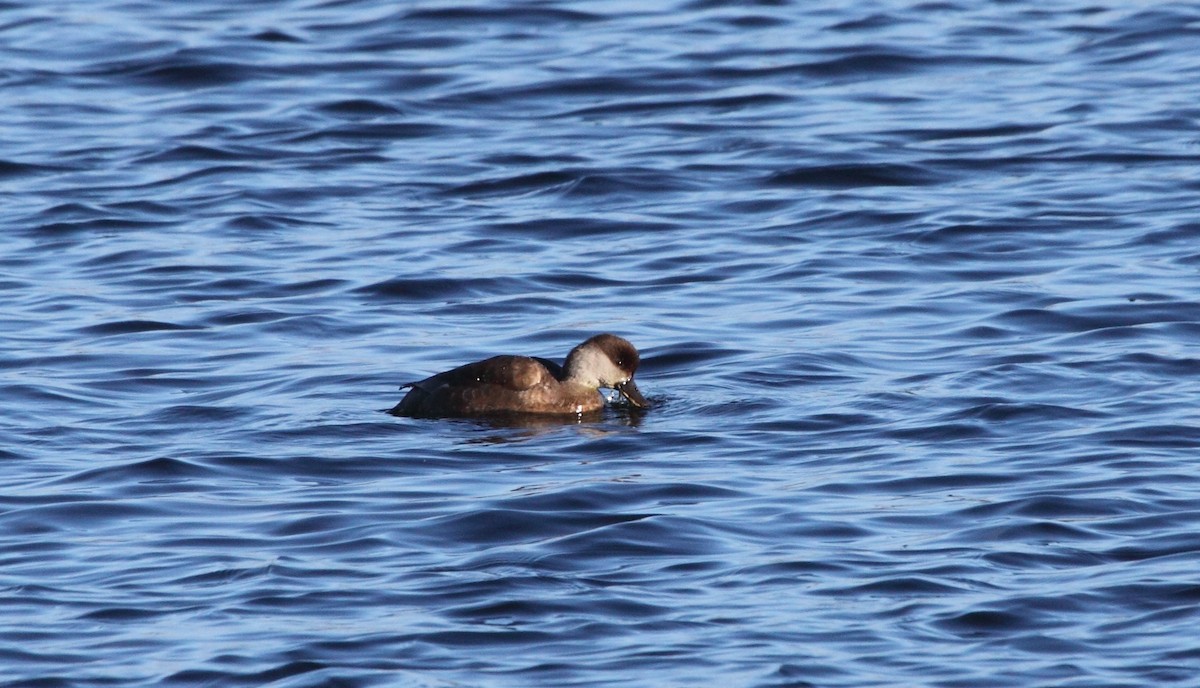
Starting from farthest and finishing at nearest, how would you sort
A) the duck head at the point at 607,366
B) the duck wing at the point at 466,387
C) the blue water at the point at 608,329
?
the duck head at the point at 607,366 → the duck wing at the point at 466,387 → the blue water at the point at 608,329

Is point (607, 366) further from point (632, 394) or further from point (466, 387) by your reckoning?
point (466, 387)

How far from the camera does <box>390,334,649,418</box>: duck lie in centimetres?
1233

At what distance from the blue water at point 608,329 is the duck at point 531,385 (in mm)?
173

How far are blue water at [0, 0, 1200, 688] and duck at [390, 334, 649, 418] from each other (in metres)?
0.17

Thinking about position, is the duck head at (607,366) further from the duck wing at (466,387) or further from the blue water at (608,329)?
the duck wing at (466,387)

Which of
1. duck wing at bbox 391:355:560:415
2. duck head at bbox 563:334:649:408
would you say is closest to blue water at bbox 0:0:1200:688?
duck wing at bbox 391:355:560:415

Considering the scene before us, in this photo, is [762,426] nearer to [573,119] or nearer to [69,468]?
[69,468]

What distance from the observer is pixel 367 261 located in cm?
1672

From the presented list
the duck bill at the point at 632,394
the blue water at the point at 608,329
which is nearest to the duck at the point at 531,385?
the duck bill at the point at 632,394

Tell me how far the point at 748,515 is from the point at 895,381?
3041 millimetres

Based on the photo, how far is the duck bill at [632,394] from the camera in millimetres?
12836

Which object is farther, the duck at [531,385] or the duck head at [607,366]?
the duck head at [607,366]

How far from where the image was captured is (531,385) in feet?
41.3

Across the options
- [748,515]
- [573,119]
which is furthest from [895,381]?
[573,119]
